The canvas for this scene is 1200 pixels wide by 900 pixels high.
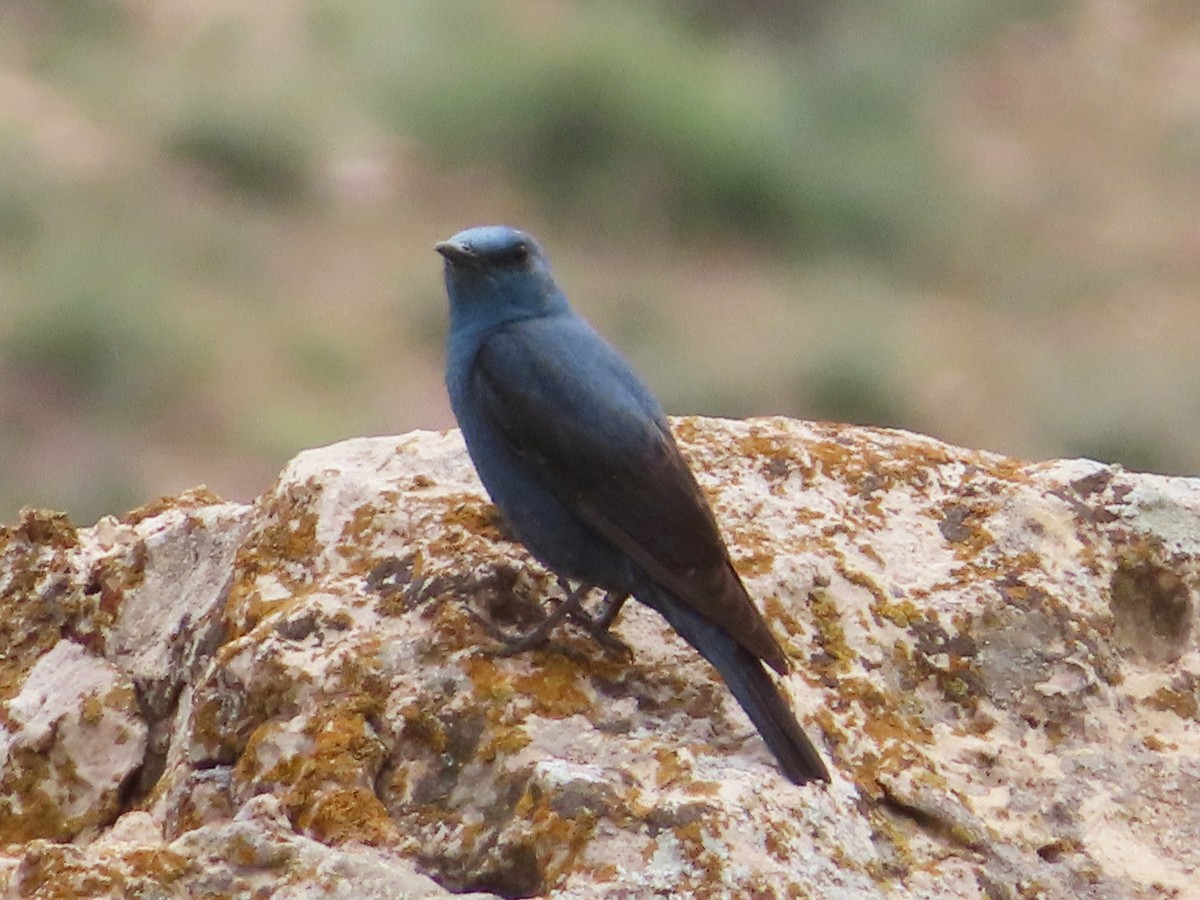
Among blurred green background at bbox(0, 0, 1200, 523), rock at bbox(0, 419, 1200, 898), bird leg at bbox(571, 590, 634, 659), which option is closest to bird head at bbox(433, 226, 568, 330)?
rock at bbox(0, 419, 1200, 898)

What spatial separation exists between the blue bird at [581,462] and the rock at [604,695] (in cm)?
12

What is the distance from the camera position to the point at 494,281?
179 inches

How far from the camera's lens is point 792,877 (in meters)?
3.25

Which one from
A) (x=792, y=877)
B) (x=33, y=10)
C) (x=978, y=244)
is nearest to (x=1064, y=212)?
(x=978, y=244)

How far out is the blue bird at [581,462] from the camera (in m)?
3.76

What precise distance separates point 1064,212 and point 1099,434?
2722mm

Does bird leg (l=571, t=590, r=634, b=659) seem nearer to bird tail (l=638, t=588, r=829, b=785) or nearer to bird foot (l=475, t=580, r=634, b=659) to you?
bird foot (l=475, t=580, r=634, b=659)

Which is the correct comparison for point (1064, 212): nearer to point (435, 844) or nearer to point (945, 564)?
point (945, 564)

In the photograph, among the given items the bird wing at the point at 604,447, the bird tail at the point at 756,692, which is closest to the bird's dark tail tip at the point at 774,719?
the bird tail at the point at 756,692

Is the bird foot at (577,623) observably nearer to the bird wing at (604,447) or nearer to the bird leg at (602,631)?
the bird leg at (602,631)

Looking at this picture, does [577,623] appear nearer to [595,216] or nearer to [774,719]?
[774,719]

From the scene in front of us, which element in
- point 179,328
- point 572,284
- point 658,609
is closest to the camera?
point 658,609

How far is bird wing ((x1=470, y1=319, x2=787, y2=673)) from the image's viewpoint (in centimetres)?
389

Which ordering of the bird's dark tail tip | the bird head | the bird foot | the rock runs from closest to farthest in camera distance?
the rock, the bird's dark tail tip, the bird foot, the bird head
